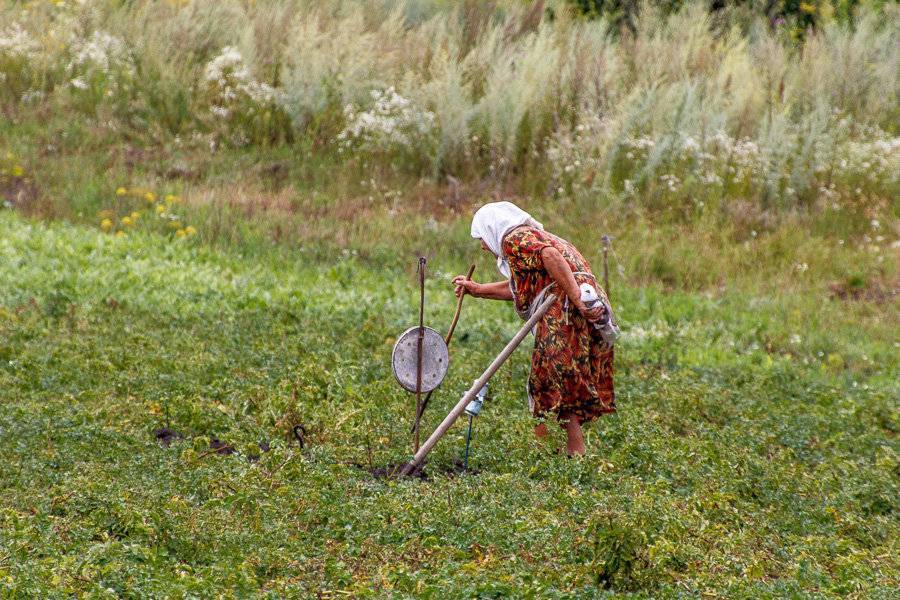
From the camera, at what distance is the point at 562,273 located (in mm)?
6672

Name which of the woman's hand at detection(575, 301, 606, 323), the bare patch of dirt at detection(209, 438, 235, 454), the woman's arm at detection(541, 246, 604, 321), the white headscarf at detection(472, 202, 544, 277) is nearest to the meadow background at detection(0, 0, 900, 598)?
the bare patch of dirt at detection(209, 438, 235, 454)

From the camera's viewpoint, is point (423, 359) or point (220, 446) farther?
point (220, 446)

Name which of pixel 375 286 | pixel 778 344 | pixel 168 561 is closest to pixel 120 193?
pixel 375 286

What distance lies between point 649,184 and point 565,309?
6.84 m

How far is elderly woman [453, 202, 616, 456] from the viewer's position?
6746 mm

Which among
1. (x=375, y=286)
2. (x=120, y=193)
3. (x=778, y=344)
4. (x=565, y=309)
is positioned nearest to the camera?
(x=565, y=309)

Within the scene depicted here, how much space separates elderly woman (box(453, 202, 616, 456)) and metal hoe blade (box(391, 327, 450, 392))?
0.29m

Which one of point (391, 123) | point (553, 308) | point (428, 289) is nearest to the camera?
point (553, 308)

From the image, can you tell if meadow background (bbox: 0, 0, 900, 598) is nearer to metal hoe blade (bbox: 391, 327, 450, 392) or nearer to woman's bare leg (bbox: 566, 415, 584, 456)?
woman's bare leg (bbox: 566, 415, 584, 456)

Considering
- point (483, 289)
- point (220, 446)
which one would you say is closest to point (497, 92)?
point (483, 289)

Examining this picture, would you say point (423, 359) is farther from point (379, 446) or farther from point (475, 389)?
point (379, 446)

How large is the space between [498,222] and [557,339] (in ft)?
2.21

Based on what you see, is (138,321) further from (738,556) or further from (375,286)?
(738,556)

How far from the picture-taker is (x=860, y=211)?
13.7 meters
